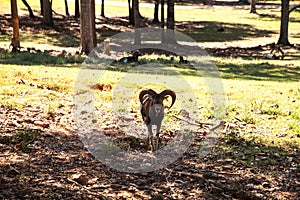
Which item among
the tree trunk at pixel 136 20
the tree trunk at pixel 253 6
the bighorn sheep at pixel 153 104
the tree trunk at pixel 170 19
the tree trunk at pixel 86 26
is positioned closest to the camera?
the bighorn sheep at pixel 153 104

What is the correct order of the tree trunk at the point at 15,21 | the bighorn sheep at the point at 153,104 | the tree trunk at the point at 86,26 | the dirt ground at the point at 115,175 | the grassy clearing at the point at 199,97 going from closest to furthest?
the dirt ground at the point at 115,175 → the bighorn sheep at the point at 153,104 → the grassy clearing at the point at 199,97 → the tree trunk at the point at 86,26 → the tree trunk at the point at 15,21

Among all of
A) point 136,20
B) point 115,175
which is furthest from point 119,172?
point 136,20

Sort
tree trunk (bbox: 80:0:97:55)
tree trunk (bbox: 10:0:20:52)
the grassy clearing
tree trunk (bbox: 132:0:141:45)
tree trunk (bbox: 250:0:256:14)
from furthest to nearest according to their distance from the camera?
tree trunk (bbox: 250:0:256:14) → tree trunk (bbox: 132:0:141:45) → tree trunk (bbox: 10:0:20:52) → tree trunk (bbox: 80:0:97:55) → the grassy clearing

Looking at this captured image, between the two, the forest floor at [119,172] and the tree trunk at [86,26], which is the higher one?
the tree trunk at [86,26]

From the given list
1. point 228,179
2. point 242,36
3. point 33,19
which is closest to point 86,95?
point 228,179

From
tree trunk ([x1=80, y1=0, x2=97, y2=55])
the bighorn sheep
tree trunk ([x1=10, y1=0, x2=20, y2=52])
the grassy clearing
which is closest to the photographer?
the bighorn sheep

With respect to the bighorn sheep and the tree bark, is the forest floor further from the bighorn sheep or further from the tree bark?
the tree bark

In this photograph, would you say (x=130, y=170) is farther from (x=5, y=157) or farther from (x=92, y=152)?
(x=5, y=157)

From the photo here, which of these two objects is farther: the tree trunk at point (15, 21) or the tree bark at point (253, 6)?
the tree bark at point (253, 6)

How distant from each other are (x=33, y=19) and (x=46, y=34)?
26.2 ft

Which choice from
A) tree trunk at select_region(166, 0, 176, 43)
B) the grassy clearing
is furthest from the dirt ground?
tree trunk at select_region(166, 0, 176, 43)

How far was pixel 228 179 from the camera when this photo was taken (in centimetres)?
639

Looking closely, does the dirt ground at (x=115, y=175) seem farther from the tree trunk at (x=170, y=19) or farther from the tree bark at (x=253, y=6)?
the tree bark at (x=253, y=6)

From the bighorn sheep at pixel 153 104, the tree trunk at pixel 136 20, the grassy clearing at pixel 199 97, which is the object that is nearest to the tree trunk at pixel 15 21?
the tree trunk at pixel 136 20
